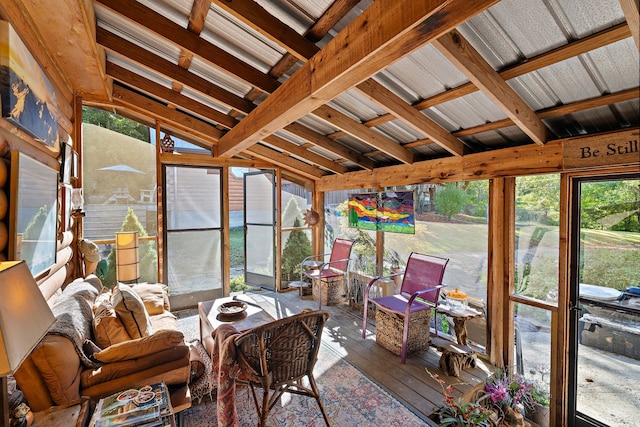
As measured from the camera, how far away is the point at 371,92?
223cm

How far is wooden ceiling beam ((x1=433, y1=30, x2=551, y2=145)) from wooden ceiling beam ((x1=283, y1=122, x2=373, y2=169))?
2.17 meters

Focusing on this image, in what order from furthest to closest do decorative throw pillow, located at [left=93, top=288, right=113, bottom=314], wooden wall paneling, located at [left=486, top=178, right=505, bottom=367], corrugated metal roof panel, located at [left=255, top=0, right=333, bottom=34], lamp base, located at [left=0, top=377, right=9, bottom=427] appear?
wooden wall paneling, located at [left=486, top=178, right=505, bottom=367]
decorative throw pillow, located at [left=93, top=288, right=113, bottom=314]
corrugated metal roof panel, located at [left=255, top=0, right=333, bottom=34]
lamp base, located at [left=0, top=377, right=9, bottom=427]

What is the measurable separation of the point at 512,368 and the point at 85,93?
5.38m

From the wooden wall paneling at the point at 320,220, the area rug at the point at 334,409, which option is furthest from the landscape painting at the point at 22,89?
the wooden wall paneling at the point at 320,220

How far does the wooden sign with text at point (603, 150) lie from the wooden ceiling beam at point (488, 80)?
0.77ft

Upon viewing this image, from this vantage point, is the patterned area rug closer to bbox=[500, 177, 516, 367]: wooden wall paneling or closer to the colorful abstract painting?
bbox=[500, 177, 516, 367]: wooden wall paneling

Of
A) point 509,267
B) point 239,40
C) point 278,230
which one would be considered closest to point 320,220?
point 278,230

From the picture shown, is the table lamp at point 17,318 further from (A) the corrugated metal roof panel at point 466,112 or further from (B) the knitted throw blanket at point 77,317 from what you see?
(A) the corrugated metal roof panel at point 466,112

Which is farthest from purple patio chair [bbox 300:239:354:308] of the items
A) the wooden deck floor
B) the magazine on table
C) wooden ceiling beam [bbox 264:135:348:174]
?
the magazine on table

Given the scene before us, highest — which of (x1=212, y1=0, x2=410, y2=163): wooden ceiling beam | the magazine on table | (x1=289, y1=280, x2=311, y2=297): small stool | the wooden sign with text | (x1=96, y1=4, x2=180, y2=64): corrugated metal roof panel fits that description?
(x1=96, y1=4, x2=180, y2=64): corrugated metal roof panel

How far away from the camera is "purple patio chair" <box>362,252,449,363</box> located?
9.95 feet

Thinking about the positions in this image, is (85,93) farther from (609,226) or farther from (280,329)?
(609,226)

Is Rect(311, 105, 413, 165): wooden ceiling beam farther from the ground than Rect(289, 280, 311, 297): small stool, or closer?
farther from the ground

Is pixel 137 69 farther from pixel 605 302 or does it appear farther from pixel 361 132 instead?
pixel 605 302
